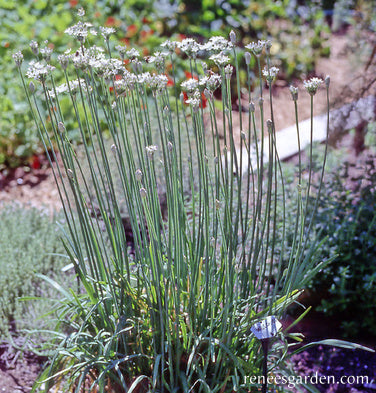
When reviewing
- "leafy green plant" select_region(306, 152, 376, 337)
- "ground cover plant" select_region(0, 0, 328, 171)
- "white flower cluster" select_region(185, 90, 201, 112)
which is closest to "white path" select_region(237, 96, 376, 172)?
"leafy green plant" select_region(306, 152, 376, 337)

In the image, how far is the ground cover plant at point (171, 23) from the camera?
5832 millimetres

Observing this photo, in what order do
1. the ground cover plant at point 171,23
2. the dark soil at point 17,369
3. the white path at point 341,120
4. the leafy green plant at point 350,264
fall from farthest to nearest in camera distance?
the ground cover plant at point 171,23, the white path at point 341,120, the leafy green plant at point 350,264, the dark soil at point 17,369

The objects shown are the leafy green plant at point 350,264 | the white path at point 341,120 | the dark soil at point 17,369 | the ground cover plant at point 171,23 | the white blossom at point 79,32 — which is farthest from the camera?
the ground cover plant at point 171,23

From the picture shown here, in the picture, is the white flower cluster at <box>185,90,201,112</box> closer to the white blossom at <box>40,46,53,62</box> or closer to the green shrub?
the white blossom at <box>40,46,53,62</box>

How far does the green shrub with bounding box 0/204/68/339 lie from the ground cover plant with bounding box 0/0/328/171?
2.40 m

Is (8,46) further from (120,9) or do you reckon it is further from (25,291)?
(25,291)

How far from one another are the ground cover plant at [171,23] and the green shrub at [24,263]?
2.40 m

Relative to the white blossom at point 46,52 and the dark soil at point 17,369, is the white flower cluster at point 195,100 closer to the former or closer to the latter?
the white blossom at point 46,52

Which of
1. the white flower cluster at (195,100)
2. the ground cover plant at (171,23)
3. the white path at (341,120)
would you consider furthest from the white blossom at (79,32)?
the ground cover plant at (171,23)

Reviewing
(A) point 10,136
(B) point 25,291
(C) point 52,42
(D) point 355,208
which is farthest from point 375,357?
(C) point 52,42

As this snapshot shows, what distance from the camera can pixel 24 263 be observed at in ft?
9.93

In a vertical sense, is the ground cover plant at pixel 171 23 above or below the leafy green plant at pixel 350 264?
above

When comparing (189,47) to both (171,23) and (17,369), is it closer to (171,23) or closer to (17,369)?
(17,369)

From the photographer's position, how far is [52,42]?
5672 millimetres
